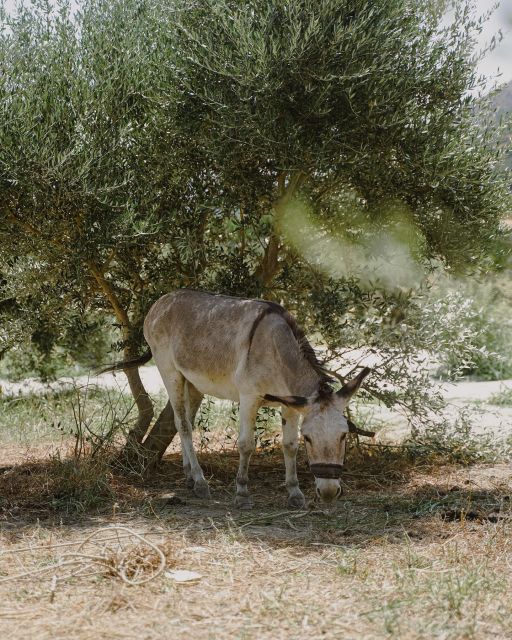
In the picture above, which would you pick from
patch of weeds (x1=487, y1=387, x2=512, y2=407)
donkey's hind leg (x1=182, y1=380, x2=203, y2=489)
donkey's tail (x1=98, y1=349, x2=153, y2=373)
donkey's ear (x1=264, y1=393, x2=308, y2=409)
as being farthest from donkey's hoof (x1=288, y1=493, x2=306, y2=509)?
patch of weeds (x1=487, y1=387, x2=512, y2=407)

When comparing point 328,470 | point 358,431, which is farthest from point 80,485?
point 358,431

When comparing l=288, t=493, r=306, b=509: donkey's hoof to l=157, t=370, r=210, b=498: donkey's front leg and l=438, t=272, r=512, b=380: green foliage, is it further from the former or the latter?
l=438, t=272, r=512, b=380: green foliage

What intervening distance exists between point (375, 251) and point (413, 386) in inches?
63.1

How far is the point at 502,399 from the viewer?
12.8 m

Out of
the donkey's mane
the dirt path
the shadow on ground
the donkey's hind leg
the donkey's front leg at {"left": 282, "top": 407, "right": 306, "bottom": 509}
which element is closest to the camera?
the shadow on ground

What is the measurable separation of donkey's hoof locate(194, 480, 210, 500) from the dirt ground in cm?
12

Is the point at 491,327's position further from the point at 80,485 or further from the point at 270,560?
the point at 270,560

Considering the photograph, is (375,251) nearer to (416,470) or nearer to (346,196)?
(346,196)

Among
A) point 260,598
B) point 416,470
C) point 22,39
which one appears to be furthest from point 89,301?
point 260,598

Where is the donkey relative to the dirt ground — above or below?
above

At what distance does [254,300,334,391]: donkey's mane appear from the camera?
21.9 ft

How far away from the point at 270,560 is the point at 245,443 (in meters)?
2.14

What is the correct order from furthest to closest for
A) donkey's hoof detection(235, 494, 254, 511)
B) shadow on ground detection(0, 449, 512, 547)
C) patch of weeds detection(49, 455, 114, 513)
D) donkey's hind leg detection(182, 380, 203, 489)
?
1. donkey's hind leg detection(182, 380, 203, 489)
2. donkey's hoof detection(235, 494, 254, 511)
3. patch of weeds detection(49, 455, 114, 513)
4. shadow on ground detection(0, 449, 512, 547)

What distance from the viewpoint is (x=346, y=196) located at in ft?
28.2
